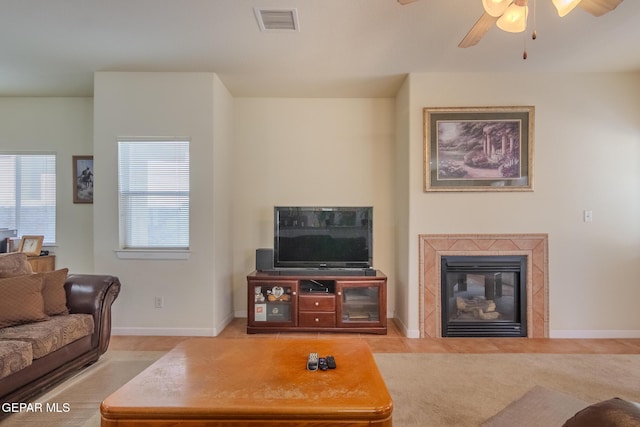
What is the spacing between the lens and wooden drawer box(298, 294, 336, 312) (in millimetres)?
3549

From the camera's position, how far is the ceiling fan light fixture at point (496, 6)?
167cm

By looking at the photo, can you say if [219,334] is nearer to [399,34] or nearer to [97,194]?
[97,194]

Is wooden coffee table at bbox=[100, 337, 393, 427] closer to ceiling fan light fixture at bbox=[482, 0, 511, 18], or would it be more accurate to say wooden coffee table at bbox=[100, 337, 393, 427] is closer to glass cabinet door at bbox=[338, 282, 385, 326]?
glass cabinet door at bbox=[338, 282, 385, 326]

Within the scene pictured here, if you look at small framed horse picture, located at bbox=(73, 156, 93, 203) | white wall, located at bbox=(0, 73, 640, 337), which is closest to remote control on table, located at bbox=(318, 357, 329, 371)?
white wall, located at bbox=(0, 73, 640, 337)

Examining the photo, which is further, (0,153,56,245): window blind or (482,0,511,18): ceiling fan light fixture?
(0,153,56,245): window blind

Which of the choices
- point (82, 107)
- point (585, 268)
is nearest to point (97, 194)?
point (82, 107)

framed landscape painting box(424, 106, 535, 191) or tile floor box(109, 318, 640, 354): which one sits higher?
framed landscape painting box(424, 106, 535, 191)

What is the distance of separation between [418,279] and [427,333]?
566mm

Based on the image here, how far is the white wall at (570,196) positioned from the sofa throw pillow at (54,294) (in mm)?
3106

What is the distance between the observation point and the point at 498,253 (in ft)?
11.2

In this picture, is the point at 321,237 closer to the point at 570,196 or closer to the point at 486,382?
the point at 486,382

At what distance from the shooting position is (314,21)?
2.51 m

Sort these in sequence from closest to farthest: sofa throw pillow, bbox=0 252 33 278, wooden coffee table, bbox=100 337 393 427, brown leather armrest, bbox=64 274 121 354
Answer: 1. wooden coffee table, bbox=100 337 393 427
2. sofa throw pillow, bbox=0 252 33 278
3. brown leather armrest, bbox=64 274 121 354

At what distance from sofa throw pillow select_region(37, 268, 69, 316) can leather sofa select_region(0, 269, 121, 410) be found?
0.15 ft
